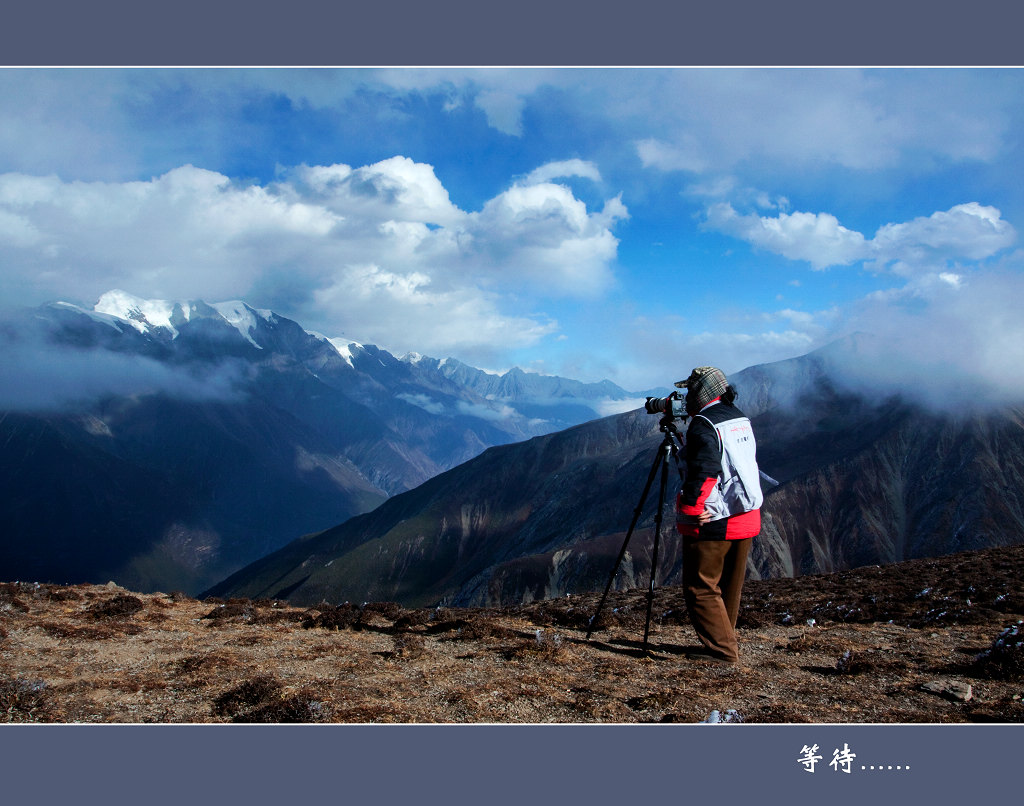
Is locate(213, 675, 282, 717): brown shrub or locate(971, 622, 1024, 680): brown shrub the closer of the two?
locate(213, 675, 282, 717): brown shrub

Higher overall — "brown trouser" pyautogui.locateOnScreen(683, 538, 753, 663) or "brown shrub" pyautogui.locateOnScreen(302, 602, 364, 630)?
"brown trouser" pyautogui.locateOnScreen(683, 538, 753, 663)

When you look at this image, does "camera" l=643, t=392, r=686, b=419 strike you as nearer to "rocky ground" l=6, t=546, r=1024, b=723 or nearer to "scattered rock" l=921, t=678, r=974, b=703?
"rocky ground" l=6, t=546, r=1024, b=723

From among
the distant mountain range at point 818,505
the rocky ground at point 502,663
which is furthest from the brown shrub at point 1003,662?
the distant mountain range at point 818,505

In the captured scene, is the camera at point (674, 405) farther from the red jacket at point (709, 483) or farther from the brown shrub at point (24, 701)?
the brown shrub at point (24, 701)

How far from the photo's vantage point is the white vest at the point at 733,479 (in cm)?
766

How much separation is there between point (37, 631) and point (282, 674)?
5.34 m

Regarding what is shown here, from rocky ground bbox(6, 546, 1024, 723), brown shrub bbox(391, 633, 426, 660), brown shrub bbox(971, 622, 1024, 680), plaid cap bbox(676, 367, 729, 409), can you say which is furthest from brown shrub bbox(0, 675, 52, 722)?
brown shrub bbox(971, 622, 1024, 680)

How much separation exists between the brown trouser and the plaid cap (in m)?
1.83

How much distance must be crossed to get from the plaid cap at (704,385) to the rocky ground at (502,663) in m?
3.49

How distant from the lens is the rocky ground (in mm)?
6609

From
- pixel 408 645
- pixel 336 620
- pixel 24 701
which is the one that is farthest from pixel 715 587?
pixel 24 701

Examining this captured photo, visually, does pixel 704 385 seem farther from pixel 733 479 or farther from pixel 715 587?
pixel 715 587

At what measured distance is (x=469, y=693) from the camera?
281 inches
